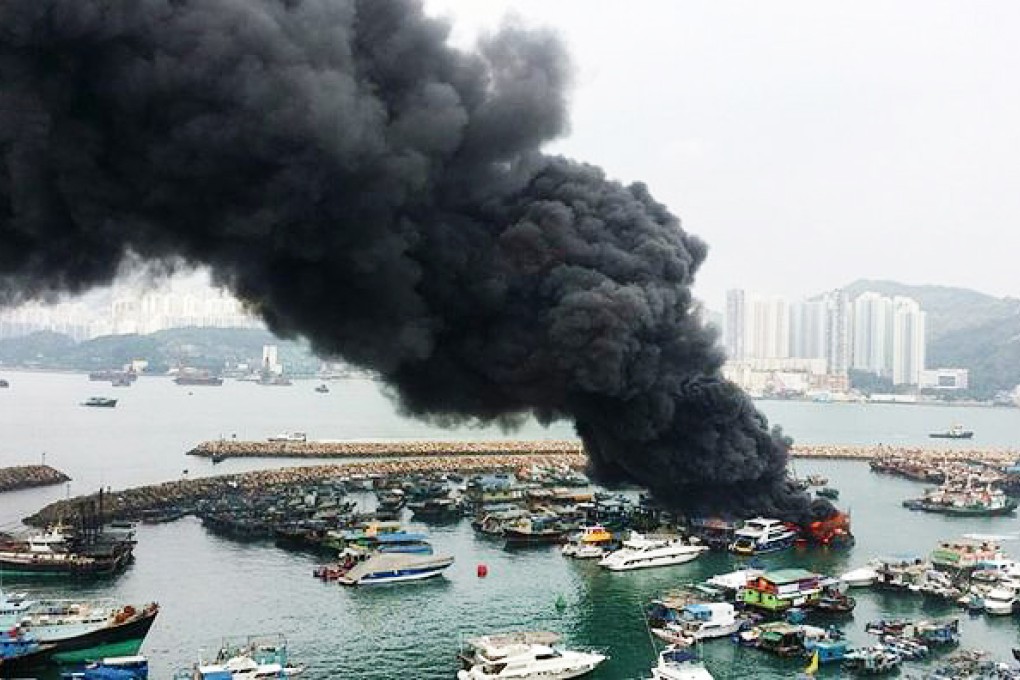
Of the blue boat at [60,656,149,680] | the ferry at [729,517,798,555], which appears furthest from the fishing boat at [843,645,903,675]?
the blue boat at [60,656,149,680]

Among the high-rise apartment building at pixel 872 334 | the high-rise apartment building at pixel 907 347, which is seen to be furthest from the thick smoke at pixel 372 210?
the high-rise apartment building at pixel 872 334

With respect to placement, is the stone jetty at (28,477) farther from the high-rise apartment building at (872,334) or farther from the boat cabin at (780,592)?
the high-rise apartment building at (872,334)

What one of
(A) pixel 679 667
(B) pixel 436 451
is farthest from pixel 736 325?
(A) pixel 679 667

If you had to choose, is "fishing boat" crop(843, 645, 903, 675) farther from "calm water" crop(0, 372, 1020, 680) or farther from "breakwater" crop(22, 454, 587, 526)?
"breakwater" crop(22, 454, 587, 526)

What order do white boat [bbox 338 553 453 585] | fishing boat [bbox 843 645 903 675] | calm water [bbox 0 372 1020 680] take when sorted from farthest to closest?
white boat [bbox 338 553 453 585], calm water [bbox 0 372 1020 680], fishing boat [bbox 843 645 903 675]

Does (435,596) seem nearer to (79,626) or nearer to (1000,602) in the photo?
(79,626)

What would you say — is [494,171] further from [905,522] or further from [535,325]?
[905,522]
